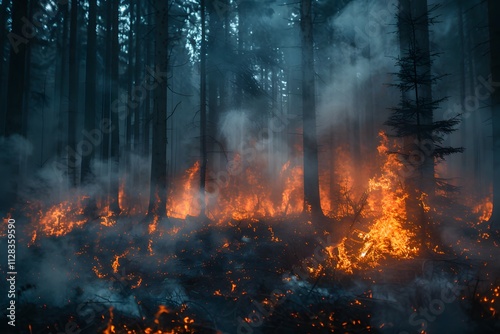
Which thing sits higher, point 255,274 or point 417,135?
point 417,135

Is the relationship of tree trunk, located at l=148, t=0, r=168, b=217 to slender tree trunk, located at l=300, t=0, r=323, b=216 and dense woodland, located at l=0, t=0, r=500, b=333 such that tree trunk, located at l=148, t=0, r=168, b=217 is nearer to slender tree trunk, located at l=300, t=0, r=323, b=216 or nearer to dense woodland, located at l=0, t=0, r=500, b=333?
dense woodland, located at l=0, t=0, r=500, b=333

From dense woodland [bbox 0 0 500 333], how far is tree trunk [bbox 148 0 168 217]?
0.04m

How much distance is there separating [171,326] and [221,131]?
12429mm

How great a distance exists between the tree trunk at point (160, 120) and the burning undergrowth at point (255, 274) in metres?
0.65

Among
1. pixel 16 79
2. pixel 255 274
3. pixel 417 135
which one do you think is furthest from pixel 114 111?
pixel 417 135

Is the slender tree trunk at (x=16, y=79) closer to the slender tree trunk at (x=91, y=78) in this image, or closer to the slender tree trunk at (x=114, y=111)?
the slender tree trunk at (x=91, y=78)

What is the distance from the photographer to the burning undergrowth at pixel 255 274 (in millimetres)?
4867

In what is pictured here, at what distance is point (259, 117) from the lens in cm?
1538

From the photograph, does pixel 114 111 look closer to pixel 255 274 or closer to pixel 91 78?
pixel 91 78

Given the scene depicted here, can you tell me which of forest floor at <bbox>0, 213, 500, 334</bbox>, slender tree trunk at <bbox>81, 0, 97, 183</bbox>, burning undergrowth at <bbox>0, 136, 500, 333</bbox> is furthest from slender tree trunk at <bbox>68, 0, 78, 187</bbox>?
forest floor at <bbox>0, 213, 500, 334</bbox>

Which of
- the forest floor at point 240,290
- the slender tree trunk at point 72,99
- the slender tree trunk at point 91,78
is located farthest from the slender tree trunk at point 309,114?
the slender tree trunk at point 72,99

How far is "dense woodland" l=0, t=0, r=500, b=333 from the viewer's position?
26.2ft

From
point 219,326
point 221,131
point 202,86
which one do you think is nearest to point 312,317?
point 219,326

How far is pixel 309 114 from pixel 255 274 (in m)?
6.07
